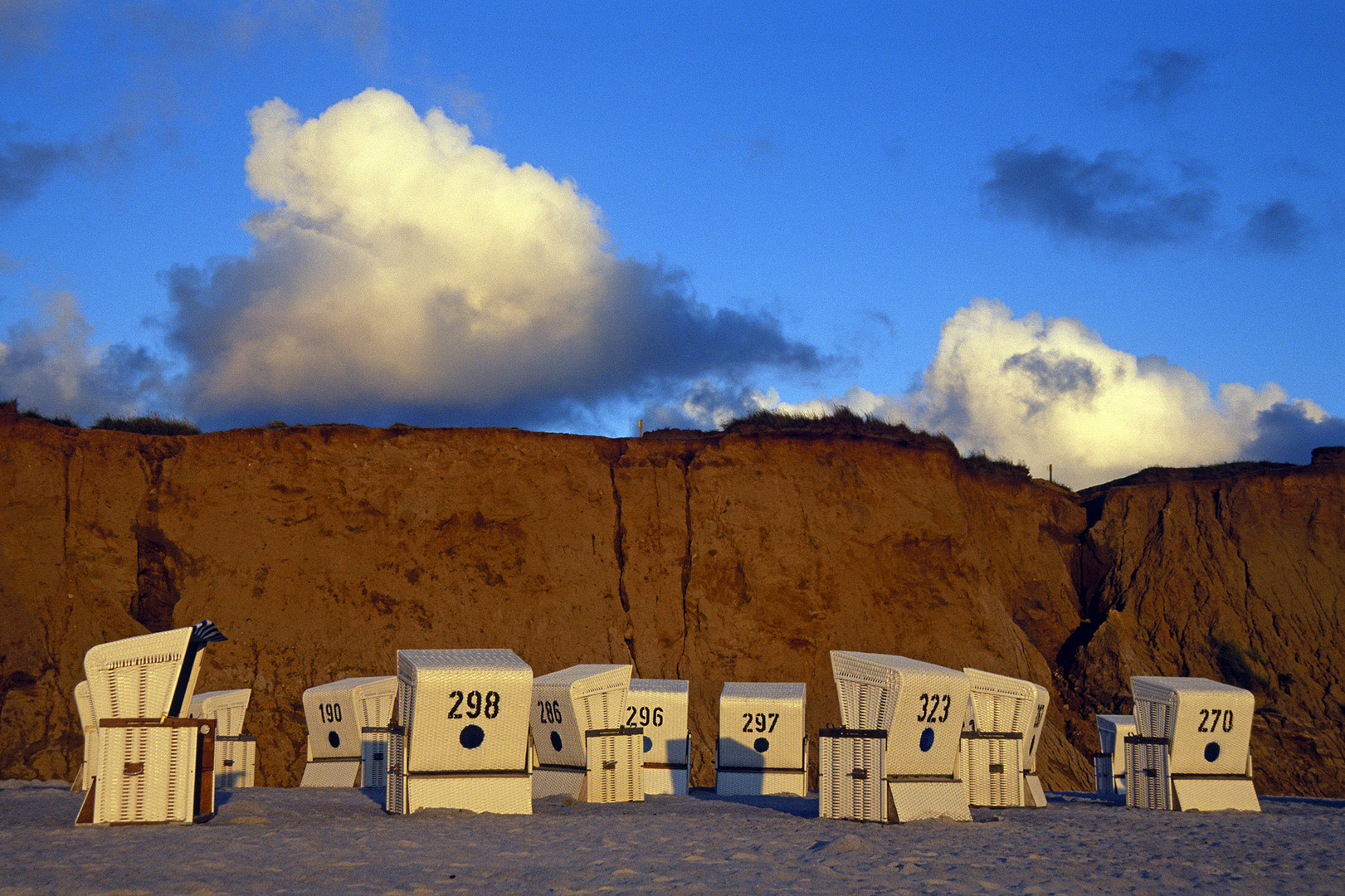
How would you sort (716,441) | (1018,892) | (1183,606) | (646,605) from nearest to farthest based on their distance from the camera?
(1018,892)
(646,605)
(716,441)
(1183,606)

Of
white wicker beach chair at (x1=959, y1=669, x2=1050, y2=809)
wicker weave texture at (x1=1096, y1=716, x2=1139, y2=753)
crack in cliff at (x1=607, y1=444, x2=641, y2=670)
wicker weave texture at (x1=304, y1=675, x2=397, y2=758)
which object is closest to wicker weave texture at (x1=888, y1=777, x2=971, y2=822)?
white wicker beach chair at (x1=959, y1=669, x2=1050, y2=809)

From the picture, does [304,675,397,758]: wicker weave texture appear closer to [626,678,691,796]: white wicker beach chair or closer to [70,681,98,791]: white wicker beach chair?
[70,681,98,791]: white wicker beach chair

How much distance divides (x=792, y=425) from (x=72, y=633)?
2166 centimetres

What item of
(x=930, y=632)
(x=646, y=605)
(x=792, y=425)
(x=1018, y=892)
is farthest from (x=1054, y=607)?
(x=1018, y=892)

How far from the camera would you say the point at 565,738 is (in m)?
19.3

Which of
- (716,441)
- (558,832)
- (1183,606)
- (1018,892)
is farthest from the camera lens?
(1183,606)

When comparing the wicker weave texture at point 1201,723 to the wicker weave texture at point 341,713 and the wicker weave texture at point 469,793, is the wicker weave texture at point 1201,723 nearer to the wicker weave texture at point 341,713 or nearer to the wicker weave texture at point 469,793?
the wicker weave texture at point 469,793

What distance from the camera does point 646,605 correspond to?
3194 centimetres

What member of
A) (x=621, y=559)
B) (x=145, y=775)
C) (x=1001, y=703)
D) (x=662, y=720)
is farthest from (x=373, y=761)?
(x=621, y=559)

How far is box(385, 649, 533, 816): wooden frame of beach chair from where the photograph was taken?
15.8m

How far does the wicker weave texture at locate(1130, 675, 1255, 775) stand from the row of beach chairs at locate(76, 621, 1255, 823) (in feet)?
0.13

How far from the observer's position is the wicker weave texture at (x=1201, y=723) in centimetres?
1948

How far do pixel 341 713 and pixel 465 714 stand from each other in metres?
7.51

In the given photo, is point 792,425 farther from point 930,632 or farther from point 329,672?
point 329,672
